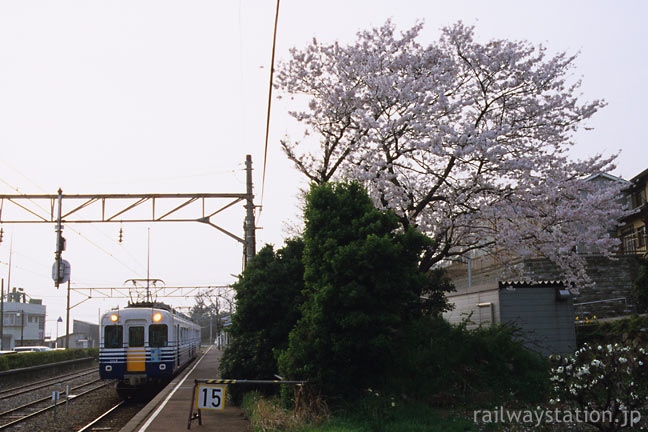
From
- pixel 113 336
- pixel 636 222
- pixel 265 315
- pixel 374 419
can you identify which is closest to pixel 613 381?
pixel 374 419

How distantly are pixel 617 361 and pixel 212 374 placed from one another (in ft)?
68.5

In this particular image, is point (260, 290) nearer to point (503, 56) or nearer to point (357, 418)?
point (357, 418)

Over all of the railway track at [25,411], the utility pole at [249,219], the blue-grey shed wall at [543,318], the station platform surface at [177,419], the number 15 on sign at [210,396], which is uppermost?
the utility pole at [249,219]

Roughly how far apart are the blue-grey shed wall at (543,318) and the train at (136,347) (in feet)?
39.0

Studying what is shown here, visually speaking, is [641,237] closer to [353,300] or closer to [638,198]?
[638,198]

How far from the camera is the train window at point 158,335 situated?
20578mm

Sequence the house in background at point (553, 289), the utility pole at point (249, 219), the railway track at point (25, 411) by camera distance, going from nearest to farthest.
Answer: the house in background at point (553, 289) < the railway track at point (25, 411) < the utility pole at point (249, 219)

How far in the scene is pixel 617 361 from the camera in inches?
328

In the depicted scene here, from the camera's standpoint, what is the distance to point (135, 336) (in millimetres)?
20562

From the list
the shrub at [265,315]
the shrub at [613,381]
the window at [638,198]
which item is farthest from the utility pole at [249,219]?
the window at [638,198]

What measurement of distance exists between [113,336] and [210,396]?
10209 mm

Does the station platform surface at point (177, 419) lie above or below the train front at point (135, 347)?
below

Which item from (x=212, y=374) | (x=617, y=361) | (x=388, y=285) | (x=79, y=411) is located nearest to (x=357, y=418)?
(x=388, y=285)

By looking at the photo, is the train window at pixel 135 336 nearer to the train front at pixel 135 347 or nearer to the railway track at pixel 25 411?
the train front at pixel 135 347
